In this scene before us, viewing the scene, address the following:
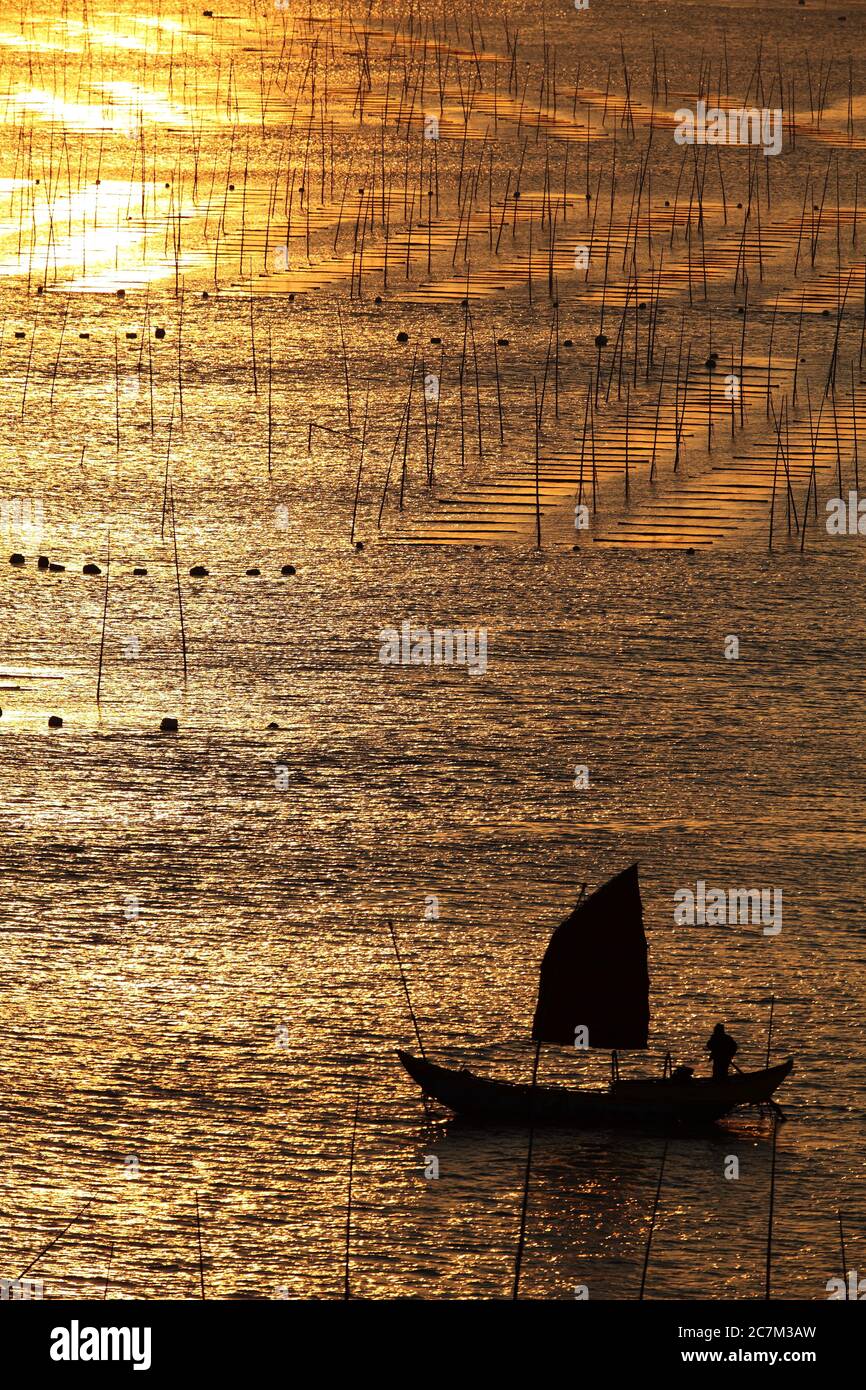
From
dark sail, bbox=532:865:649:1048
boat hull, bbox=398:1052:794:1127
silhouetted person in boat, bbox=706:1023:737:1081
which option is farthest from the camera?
dark sail, bbox=532:865:649:1048

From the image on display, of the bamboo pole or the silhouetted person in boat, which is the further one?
the silhouetted person in boat

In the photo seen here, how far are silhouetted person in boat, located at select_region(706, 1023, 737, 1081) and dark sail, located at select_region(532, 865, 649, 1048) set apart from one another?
2.06 feet

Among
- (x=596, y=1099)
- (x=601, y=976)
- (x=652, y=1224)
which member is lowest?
(x=652, y=1224)

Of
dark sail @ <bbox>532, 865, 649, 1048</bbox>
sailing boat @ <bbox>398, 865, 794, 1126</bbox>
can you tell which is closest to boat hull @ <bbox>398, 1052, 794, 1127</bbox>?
sailing boat @ <bbox>398, 865, 794, 1126</bbox>

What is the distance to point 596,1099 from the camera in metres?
24.1

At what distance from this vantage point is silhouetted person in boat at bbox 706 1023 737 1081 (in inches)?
955

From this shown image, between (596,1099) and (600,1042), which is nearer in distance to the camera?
(596,1099)

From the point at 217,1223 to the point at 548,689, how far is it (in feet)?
44.1

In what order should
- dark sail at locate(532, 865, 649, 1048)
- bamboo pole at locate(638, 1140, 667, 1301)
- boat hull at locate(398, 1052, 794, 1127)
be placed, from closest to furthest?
bamboo pole at locate(638, 1140, 667, 1301)
boat hull at locate(398, 1052, 794, 1127)
dark sail at locate(532, 865, 649, 1048)

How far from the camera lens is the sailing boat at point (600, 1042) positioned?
79.2 ft

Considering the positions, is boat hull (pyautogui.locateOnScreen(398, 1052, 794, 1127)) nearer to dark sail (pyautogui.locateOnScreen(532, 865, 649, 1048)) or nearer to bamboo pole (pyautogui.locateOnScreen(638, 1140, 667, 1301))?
bamboo pole (pyautogui.locateOnScreen(638, 1140, 667, 1301))

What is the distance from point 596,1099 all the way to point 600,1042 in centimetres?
70

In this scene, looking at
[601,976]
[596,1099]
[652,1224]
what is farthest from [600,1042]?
[652,1224]

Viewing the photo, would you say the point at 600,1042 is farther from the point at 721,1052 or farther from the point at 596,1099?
the point at 721,1052
